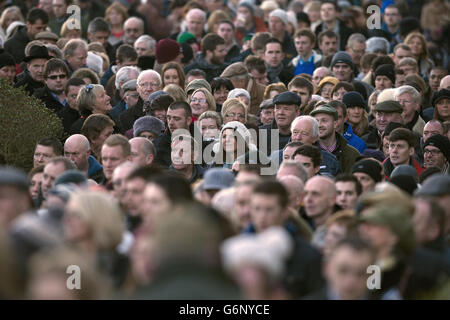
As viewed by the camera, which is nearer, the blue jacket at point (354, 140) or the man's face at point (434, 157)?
the man's face at point (434, 157)

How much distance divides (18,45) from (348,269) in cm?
1165

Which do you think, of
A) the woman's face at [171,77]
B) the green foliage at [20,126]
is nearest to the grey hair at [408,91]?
the woman's face at [171,77]

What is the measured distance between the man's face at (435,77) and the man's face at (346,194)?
778cm

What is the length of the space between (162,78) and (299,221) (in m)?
7.45

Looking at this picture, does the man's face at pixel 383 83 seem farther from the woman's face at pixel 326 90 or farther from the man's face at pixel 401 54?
the man's face at pixel 401 54

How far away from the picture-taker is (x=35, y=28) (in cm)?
1947

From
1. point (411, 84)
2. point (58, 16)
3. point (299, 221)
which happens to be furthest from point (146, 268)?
point (58, 16)

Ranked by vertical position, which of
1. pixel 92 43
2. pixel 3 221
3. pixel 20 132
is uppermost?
pixel 92 43

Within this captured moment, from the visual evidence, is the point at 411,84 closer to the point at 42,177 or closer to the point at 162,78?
the point at 162,78

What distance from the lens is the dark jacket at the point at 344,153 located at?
14.0 metres

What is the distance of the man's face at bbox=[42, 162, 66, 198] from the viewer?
11.3 metres

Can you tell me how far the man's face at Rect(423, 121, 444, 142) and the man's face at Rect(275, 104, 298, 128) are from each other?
5.53ft

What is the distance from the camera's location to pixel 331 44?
66.2 feet

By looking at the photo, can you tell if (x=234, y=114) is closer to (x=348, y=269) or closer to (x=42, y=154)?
(x=42, y=154)
